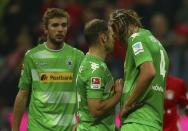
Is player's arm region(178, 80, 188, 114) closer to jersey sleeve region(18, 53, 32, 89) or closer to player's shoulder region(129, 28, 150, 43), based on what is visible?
jersey sleeve region(18, 53, 32, 89)

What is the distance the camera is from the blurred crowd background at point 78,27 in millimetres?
12555

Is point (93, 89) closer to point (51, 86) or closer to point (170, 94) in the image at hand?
point (51, 86)

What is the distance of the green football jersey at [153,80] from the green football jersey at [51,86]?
1266 mm

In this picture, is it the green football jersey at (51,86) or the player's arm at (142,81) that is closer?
the player's arm at (142,81)

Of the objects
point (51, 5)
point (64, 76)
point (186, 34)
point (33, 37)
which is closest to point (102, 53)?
point (64, 76)

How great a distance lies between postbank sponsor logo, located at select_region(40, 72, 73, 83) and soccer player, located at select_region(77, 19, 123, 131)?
703 mm

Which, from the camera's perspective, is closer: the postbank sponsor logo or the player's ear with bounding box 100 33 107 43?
the player's ear with bounding box 100 33 107 43

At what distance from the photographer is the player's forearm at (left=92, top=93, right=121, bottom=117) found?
7.23 meters

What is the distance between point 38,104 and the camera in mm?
8156

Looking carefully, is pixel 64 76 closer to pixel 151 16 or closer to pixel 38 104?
pixel 38 104

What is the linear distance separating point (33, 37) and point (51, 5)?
5.84ft

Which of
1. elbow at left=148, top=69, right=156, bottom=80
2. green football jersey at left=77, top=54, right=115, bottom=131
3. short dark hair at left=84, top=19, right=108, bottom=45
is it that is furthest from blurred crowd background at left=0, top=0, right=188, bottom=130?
elbow at left=148, top=69, right=156, bottom=80

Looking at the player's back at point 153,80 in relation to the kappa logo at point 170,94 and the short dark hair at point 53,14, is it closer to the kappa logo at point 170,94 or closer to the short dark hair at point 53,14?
the short dark hair at point 53,14

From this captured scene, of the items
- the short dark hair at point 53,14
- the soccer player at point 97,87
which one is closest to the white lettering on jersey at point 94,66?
the soccer player at point 97,87
